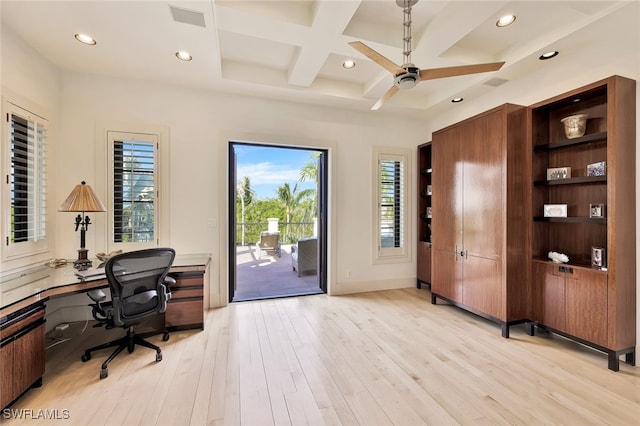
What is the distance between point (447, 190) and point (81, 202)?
14.3ft

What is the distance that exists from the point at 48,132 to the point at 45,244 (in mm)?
1258

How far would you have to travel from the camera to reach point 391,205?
4.79 metres

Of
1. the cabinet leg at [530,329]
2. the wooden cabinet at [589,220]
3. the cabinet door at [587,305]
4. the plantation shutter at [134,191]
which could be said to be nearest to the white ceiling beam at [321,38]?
the plantation shutter at [134,191]

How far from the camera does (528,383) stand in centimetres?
218

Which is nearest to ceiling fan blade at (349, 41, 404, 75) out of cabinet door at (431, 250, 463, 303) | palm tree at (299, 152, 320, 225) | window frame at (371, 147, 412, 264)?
window frame at (371, 147, 412, 264)

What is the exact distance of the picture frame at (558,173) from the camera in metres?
2.87

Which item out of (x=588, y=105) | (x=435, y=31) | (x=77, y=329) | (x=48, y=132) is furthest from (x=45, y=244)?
(x=588, y=105)

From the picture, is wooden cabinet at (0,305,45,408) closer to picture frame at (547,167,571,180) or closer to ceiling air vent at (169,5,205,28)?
ceiling air vent at (169,5,205,28)

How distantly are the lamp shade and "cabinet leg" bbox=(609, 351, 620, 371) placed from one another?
5.06m

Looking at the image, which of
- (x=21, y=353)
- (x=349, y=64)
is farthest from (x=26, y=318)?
(x=349, y=64)

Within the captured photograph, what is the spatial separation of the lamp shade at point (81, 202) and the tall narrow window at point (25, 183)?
34 cm

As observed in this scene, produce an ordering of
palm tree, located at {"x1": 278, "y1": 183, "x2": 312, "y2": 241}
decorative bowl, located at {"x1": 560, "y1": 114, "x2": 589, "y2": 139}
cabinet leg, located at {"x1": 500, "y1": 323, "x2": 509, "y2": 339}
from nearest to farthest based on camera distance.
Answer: decorative bowl, located at {"x1": 560, "y1": 114, "x2": 589, "y2": 139}, cabinet leg, located at {"x1": 500, "y1": 323, "x2": 509, "y2": 339}, palm tree, located at {"x1": 278, "y1": 183, "x2": 312, "y2": 241}

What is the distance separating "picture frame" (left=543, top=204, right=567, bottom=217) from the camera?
2859mm

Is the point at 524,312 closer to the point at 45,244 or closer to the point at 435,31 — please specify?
the point at 435,31
